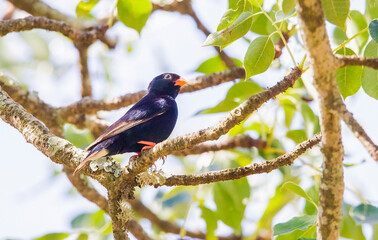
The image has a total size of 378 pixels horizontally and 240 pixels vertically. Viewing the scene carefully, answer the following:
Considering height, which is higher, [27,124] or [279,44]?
[279,44]

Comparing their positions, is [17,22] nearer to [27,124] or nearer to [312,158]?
[27,124]

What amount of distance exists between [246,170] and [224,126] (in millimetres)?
409

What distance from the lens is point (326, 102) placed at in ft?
7.09

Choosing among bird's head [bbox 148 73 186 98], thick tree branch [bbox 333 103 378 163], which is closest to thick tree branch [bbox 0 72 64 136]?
bird's head [bbox 148 73 186 98]

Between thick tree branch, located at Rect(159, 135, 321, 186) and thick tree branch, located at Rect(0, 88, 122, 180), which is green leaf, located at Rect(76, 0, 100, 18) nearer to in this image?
thick tree branch, located at Rect(0, 88, 122, 180)

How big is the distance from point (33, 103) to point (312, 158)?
2959 millimetres

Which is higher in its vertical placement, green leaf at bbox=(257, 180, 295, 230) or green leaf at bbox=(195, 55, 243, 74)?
green leaf at bbox=(195, 55, 243, 74)

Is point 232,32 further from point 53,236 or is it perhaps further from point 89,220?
point 89,220

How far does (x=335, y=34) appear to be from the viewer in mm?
4090

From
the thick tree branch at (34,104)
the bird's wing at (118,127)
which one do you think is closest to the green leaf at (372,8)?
the bird's wing at (118,127)

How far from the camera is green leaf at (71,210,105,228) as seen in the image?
5.39 meters

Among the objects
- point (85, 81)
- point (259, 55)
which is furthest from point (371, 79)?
point (85, 81)

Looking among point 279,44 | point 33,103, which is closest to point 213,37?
point 279,44

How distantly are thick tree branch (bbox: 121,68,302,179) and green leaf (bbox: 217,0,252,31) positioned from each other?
506mm
